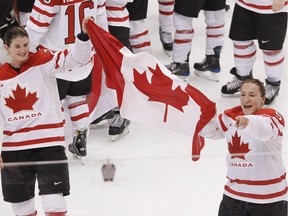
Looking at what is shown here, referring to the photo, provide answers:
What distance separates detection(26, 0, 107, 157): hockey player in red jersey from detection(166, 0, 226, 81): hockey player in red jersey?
87 cm

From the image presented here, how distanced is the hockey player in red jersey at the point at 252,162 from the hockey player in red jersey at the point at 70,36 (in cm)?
120

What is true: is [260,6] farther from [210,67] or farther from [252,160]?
[252,160]

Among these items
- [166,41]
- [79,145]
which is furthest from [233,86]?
[79,145]

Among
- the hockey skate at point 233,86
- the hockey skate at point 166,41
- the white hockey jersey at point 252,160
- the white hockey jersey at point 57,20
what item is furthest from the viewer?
the hockey skate at point 166,41

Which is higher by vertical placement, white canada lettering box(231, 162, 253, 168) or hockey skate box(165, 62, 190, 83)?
white canada lettering box(231, 162, 253, 168)

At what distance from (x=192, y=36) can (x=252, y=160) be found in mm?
2191

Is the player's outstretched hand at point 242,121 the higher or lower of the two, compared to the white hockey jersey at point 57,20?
higher

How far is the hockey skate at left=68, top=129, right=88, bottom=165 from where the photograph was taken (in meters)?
4.99

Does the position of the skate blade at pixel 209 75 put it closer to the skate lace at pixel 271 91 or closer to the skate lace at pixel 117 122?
the skate lace at pixel 271 91

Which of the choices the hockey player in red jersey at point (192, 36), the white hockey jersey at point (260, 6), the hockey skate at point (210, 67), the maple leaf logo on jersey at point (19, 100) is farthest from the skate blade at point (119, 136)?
the maple leaf logo on jersey at point (19, 100)

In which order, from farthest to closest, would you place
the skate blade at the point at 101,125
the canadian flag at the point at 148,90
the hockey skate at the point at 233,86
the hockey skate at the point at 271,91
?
1. the hockey skate at the point at 233,86
2. the hockey skate at the point at 271,91
3. the skate blade at the point at 101,125
4. the canadian flag at the point at 148,90

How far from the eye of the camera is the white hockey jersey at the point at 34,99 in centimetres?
416

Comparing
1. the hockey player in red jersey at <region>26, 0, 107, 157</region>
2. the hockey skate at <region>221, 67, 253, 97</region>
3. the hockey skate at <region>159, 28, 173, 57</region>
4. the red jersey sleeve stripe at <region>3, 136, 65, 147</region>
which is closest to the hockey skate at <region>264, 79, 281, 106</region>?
the hockey skate at <region>221, 67, 253, 97</region>

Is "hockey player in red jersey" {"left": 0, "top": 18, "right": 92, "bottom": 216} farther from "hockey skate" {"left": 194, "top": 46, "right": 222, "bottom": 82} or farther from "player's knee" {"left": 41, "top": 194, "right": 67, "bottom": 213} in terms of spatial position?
"hockey skate" {"left": 194, "top": 46, "right": 222, "bottom": 82}
